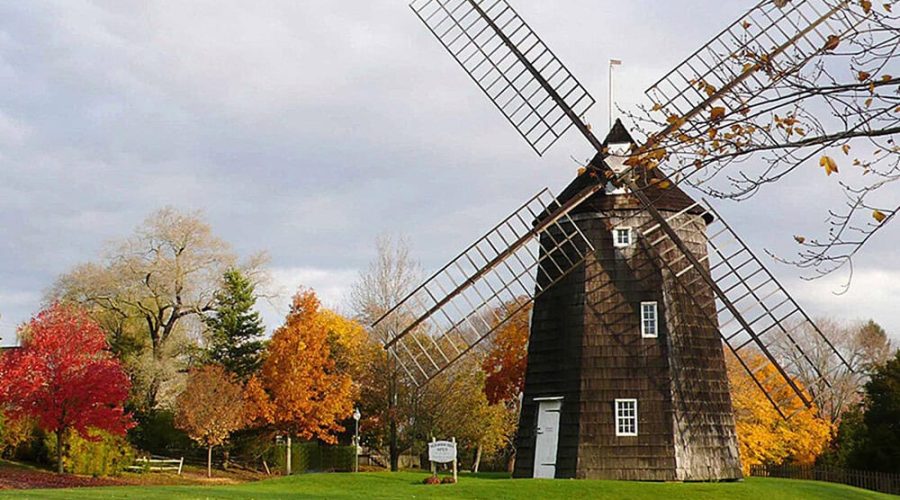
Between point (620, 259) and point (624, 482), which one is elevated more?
point (620, 259)

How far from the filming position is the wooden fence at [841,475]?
Result: 2488cm

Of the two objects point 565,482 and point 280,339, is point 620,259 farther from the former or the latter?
point 280,339

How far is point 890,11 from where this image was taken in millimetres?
5656

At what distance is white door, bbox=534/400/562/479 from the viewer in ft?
65.2

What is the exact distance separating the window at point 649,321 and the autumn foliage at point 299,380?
15.7m

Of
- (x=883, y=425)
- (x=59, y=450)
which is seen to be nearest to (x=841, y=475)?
(x=883, y=425)

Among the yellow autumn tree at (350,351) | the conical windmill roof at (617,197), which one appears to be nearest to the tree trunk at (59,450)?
the yellow autumn tree at (350,351)

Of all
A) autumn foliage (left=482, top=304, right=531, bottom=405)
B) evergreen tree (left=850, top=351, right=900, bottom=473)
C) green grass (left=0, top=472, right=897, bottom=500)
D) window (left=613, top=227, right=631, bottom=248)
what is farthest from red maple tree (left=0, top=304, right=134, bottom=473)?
evergreen tree (left=850, top=351, right=900, bottom=473)

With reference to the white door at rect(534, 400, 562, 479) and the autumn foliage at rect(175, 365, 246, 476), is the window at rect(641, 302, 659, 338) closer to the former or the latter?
the white door at rect(534, 400, 562, 479)

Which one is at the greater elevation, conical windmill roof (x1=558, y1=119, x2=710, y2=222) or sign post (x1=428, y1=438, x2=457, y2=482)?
conical windmill roof (x1=558, y1=119, x2=710, y2=222)

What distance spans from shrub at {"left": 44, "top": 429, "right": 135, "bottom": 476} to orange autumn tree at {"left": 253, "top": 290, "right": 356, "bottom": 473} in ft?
17.5

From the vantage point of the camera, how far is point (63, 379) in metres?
25.7

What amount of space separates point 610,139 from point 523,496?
27.0 feet

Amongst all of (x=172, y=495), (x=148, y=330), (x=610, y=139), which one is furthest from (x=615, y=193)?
(x=148, y=330)
